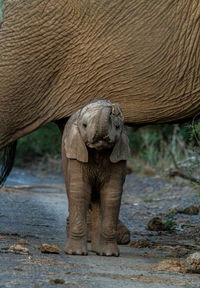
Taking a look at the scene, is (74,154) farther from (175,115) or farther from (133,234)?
(133,234)

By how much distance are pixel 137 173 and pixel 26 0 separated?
38.6ft

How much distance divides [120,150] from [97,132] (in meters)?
0.54

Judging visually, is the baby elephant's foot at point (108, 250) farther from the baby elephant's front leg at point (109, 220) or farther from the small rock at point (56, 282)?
the small rock at point (56, 282)

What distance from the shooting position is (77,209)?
6.69 meters

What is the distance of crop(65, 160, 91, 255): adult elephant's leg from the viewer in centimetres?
665

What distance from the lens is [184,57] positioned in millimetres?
7566

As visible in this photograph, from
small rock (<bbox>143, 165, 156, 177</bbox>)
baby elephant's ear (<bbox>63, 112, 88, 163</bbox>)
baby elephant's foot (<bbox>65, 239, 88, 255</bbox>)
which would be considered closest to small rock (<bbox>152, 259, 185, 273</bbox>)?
baby elephant's foot (<bbox>65, 239, 88, 255</bbox>)

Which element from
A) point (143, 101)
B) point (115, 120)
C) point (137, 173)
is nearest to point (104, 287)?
point (115, 120)

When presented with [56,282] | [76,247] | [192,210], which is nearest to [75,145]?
[76,247]

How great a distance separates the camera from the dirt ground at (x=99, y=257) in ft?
17.6

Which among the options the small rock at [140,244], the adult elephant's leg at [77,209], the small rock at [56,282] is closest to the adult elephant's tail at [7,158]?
the small rock at [140,244]

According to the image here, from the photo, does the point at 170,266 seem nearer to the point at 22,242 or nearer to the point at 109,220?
the point at 109,220

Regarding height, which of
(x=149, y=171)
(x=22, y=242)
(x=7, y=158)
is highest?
(x=149, y=171)

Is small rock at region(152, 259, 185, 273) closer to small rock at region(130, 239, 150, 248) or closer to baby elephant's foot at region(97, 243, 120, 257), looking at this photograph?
baby elephant's foot at region(97, 243, 120, 257)
